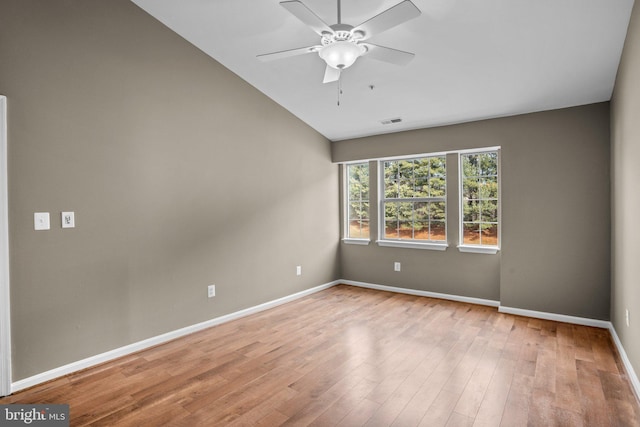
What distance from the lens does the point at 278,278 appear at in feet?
15.0

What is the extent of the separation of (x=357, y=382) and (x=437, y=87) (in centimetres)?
305

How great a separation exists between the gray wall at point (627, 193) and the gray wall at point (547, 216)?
0.73ft

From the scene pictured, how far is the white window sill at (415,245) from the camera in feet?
15.7

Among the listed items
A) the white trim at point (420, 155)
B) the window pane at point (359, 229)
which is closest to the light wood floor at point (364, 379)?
the window pane at point (359, 229)

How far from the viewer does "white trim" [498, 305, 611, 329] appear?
3.65 meters

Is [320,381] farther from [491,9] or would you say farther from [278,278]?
[491,9]

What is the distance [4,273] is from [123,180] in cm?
107

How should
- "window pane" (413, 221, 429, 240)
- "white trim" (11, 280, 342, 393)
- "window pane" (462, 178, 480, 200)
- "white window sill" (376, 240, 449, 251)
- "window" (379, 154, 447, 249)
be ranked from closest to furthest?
"white trim" (11, 280, 342, 393)
"window pane" (462, 178, 480, 200)
"white window sill" (376, 240, 449, 251)
"window" (379, 154, 447, 249)
"window pane" (413, 221, 429, 240)

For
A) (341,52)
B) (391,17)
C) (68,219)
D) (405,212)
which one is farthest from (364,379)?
(405,212)

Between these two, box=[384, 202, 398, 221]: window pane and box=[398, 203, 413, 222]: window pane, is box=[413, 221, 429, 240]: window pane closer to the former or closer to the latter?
box=[398, 203, 413, 222]: window pane

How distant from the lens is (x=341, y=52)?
2.35 m

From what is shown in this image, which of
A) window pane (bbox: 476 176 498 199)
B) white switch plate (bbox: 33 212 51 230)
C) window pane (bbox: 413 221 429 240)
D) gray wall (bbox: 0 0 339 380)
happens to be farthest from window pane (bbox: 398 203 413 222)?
white switch plate (bbox: 33 212 51 230)

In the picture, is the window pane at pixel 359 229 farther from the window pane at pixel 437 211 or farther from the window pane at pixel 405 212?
the window pane at pixel 437 211

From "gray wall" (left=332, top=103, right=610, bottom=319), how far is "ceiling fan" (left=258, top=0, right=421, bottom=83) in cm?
233
